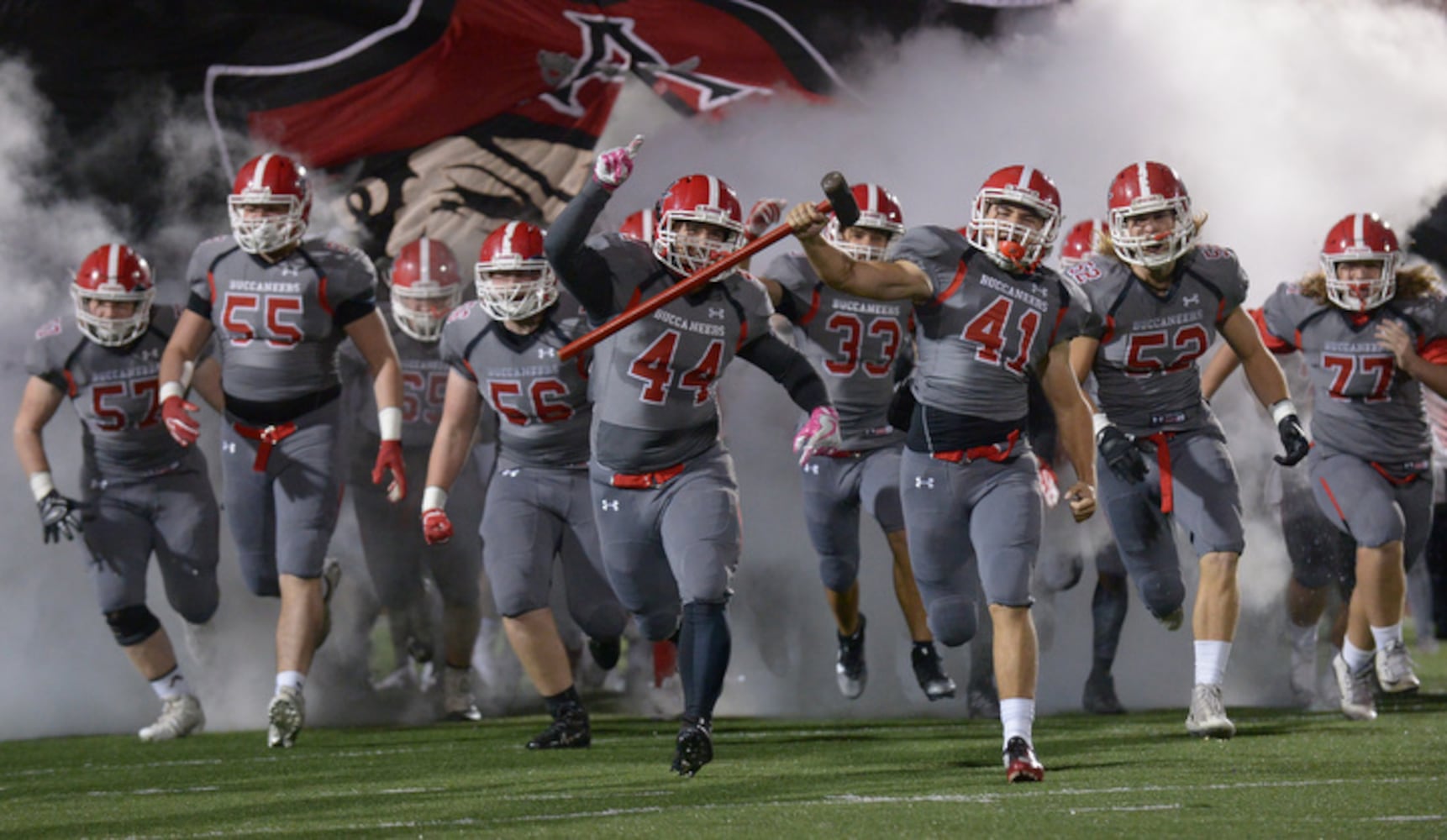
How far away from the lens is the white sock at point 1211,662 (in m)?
5.98

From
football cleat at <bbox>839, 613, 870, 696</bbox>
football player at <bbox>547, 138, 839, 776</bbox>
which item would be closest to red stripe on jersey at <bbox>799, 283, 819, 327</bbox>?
football cleat at <bbox>839, 613, 870, 696</bbox>

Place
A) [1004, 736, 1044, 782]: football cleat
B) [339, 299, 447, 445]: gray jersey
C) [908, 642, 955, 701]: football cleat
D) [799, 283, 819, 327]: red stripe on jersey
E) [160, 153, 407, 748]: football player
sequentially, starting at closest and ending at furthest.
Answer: [1004, 736, 1044, 782]: football cleat < [160, 153, 407, 748]: football player < [908, 642, 955, 701]: football cleat < [799, 283, 819, 327]: red stripe on jersey < [339, 299, 447, 445]: gray jersey

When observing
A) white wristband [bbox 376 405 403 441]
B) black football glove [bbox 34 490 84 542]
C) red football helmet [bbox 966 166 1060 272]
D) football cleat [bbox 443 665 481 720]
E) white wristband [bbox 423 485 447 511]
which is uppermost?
red football helmet [bbox 966 166 1060 272]

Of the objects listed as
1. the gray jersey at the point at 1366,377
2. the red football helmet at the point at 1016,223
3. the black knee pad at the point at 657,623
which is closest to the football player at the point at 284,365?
the black knee pad at the point at 657,623

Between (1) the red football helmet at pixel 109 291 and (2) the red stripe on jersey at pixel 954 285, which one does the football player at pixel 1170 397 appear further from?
(1) the red football helmet at pixel 109 291

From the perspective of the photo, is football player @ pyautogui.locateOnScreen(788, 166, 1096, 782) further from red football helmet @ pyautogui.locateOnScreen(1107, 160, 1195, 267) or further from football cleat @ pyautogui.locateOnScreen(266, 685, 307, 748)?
football cleat @ pyautogui.locateOnScreen(266, 685, 307, 748)

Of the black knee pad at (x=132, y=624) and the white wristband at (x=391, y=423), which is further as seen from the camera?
the black knee pad at (x=132, y=624)

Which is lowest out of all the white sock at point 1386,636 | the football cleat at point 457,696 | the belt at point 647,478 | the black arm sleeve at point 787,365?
the football cleat at point 457,696

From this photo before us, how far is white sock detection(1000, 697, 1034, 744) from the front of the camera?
4961 mm

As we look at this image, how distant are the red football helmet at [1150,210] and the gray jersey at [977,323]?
0.80 metres

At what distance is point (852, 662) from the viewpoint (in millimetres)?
7406

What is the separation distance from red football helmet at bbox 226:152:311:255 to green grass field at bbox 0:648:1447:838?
1706 millimetres

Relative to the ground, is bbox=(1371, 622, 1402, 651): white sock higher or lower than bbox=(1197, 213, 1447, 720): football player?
lower

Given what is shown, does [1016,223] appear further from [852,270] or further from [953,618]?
[953,618]
